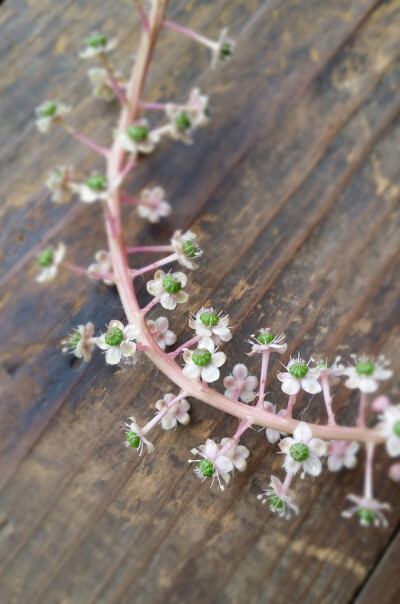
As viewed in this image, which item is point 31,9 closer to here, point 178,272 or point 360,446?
point 178,272

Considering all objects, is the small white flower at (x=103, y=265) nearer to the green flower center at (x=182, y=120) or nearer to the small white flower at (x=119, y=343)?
the small white flower at (x=119, y=343)

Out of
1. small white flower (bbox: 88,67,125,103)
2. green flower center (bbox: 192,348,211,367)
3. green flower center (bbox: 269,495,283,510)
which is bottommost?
green flower center (bbox: 269,495,283,510)

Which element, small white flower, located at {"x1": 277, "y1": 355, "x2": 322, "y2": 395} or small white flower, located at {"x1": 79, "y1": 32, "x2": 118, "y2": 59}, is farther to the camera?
small white flower, located at {"x1": 79, "y1": 32, "x2": 118, "y2": 59}

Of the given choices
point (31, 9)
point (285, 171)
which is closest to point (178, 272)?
point (285, 171)

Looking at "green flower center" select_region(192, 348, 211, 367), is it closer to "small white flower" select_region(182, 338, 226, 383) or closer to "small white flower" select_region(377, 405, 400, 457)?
"small white flower" select_region(182, 338, 226, 383)

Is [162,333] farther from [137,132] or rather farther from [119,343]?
[137,132]

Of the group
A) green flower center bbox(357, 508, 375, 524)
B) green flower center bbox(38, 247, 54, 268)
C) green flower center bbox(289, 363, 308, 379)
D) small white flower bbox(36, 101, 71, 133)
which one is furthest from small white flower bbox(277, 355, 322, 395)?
small white flower bbox(36, 101, 71, 133)
